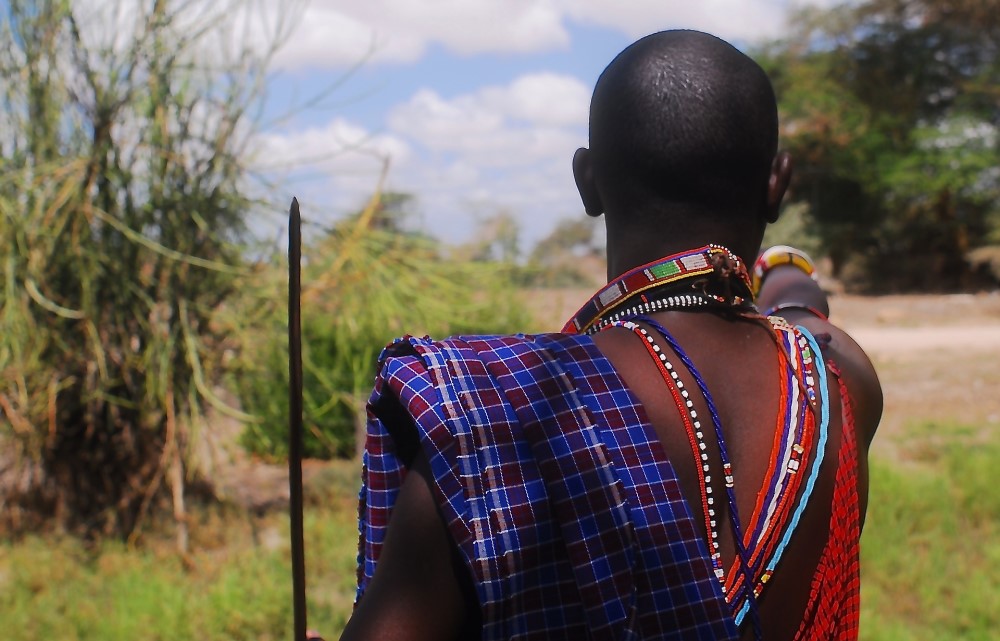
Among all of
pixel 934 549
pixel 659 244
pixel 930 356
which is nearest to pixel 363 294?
pixel 934 549

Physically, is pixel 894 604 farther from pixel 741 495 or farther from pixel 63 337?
pixel 63 337

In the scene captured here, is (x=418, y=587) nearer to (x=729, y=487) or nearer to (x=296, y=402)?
(x=296, y=402)

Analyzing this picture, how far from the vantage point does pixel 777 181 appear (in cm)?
123

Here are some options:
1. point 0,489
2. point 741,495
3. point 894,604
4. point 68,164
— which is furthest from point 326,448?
point 741,495

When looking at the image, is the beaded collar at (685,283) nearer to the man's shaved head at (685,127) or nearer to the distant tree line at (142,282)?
the man's shaved head at (685,127)

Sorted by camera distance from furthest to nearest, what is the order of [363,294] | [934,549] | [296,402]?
[363,294], [934,549], [296,402]

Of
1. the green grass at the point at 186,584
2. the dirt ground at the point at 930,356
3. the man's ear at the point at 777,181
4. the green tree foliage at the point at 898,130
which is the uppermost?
the green tree foliage at the point at 898,130

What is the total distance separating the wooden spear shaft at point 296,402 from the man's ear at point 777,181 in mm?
591

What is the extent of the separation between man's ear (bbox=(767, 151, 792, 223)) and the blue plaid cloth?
351mm

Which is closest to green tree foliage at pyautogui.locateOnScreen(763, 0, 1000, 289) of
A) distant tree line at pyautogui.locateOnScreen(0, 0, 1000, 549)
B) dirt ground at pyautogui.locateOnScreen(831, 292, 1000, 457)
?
dirt ground at pyautogui.locateOnScreen(831, 292, 1000, 457)

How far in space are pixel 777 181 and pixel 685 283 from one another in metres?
0.20

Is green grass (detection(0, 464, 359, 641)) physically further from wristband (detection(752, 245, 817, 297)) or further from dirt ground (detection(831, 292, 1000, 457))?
dirt ground (detection(831, 292, 1000, 457))

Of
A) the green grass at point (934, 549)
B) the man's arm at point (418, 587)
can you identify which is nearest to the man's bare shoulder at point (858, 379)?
the man's arm at point (418, 587)

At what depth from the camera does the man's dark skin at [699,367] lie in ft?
3.25
